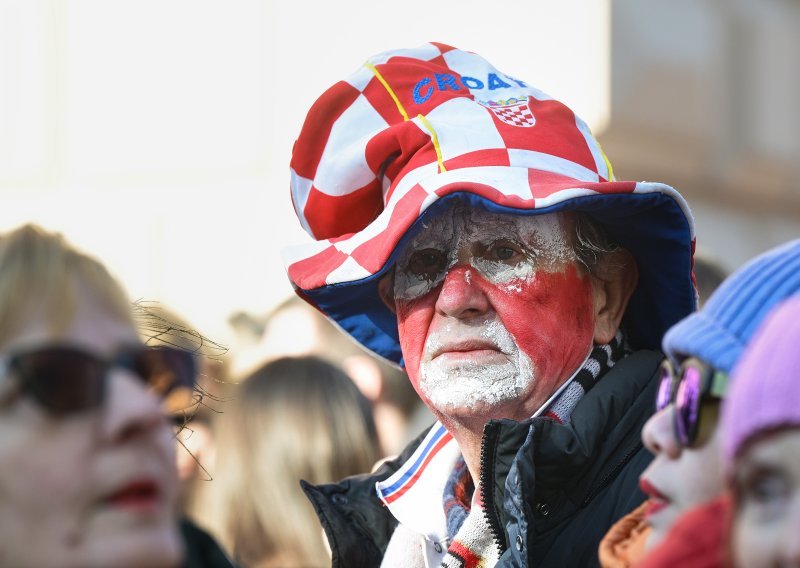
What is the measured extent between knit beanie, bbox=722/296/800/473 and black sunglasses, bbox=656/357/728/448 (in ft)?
0.59

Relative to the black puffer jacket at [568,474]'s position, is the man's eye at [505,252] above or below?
above

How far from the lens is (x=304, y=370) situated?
4.08 m

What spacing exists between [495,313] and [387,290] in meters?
0.40

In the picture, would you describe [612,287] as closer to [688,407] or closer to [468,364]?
[468,364]

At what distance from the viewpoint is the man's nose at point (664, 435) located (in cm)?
173

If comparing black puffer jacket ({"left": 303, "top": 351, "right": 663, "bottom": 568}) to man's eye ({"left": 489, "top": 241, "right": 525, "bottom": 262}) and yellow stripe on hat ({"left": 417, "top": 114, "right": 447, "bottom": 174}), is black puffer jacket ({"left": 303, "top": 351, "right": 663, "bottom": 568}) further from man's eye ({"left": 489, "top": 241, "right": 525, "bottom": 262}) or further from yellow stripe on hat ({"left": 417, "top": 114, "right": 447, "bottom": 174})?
yellow stripe on hat ({"left": 417, "top": 114, "right": 447, "bottom": 174})

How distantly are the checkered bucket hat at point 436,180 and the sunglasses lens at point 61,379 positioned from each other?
1132mm

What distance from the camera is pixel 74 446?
159 cm

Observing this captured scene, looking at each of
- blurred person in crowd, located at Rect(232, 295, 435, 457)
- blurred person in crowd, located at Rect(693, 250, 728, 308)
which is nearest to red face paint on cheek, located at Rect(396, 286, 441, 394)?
blurred person in crowd, located at Rect(693, 250, 728, 308)

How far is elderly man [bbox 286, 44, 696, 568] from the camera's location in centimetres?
248

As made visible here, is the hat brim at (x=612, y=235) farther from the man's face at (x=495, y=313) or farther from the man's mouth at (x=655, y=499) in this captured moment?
the man's mouth at (x=655, y=499)

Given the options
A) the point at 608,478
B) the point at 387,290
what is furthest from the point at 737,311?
the point at 387,290

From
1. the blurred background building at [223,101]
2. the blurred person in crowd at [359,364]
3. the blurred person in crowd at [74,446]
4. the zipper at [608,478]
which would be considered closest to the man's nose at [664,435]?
the blurred person in crowd at [74,446]

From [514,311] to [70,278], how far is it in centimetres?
113
